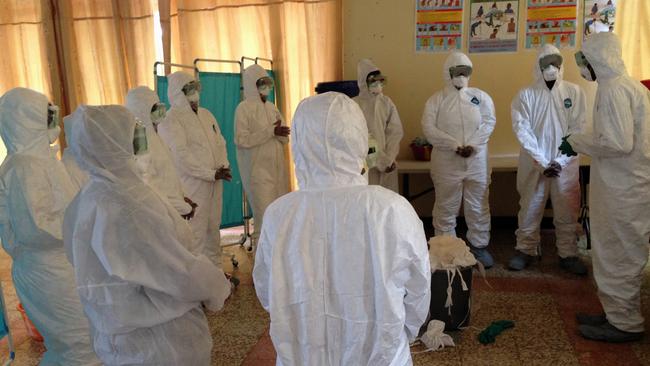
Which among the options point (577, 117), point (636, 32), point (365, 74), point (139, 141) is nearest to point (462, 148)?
point (577, 117)

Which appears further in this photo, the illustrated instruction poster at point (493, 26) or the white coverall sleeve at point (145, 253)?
the illustrated instruction poster at point (493, 26)

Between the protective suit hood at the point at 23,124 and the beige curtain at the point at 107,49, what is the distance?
326 centimetres

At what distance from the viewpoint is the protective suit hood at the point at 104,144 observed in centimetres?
163

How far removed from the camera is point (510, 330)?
3.05 metres

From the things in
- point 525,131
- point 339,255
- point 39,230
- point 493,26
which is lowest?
point 39,230

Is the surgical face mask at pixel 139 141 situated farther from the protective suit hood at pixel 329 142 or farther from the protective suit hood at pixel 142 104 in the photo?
the protective suit hood at pixel 142 104

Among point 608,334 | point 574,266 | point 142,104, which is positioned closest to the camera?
point 608,334

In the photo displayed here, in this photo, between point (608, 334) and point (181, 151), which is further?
point (181, 151)

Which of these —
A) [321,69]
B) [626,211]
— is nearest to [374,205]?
[626,211]

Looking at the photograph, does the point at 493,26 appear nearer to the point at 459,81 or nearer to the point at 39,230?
the point at 459,81


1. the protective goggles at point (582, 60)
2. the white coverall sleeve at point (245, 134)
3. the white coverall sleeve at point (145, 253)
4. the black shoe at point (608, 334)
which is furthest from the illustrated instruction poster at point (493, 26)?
the white coverall sleeve at point (145, 253)

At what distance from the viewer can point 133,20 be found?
18.4 feet

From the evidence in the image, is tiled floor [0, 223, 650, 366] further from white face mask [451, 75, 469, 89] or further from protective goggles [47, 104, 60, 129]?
white face mask [451, 75, 469, 89]

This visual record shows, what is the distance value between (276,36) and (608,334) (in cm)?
412
